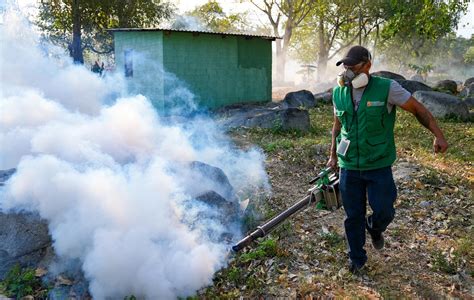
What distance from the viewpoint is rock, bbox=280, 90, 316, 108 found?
1541 cm

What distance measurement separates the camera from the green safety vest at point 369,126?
11.9 feet

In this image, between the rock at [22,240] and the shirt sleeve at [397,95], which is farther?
the rock at [22,240]

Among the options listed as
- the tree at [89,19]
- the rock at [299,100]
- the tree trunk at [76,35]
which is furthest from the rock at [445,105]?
the tree trunk at [76,35]

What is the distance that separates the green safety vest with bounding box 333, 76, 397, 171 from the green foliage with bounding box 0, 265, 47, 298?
9.77 feet

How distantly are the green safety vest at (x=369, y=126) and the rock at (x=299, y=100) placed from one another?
37.9ft

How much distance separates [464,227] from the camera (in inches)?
205

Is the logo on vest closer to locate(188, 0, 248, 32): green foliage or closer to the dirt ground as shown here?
the dirt ground

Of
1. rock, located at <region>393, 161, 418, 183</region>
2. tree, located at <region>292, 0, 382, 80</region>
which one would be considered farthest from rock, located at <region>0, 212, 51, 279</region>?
tree, located at <region>292, 0, 382, 80</region>

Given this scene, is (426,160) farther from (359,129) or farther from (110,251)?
(110,251)

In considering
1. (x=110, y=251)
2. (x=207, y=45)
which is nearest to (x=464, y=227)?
(x=110, y=251)

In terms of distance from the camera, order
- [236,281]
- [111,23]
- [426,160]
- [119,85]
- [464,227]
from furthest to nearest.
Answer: [111,23] → [119,85] → [426,160] → [464,227] → [236,281]

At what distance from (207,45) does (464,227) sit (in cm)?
1176

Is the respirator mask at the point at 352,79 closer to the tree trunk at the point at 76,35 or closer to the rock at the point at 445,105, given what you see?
the rock at the point at 445,105

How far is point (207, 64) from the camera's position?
15461mm
